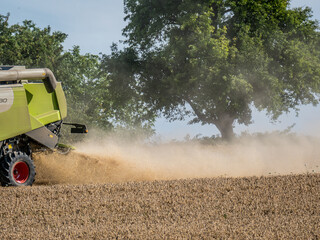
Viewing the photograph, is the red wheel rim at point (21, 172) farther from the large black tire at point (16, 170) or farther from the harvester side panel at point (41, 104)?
the harvester side panel at point (41, 104)

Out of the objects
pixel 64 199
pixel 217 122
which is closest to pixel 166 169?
pixel 64 199

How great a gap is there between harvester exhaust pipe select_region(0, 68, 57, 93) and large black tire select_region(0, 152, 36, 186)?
6.20 ft

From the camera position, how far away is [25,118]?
1175 centimetres

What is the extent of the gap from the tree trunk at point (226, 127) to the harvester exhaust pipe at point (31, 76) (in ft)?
59.6

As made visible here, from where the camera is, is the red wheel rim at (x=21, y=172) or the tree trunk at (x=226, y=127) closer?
the red wheel rim at (x=21, y=172)

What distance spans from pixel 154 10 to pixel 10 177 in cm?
1961

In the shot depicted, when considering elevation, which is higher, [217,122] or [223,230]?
[217,122]

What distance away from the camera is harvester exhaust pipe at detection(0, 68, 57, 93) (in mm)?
11335

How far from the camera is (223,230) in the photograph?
7.07 m

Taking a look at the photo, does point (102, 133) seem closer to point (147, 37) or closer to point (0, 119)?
point (147, 37)

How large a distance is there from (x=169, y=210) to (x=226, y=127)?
21675 mm

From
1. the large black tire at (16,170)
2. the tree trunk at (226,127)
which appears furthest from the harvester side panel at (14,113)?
the tree trunk at (226,127)

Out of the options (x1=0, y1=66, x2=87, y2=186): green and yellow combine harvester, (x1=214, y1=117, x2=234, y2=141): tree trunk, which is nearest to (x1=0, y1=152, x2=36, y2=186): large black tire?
(x1=0, y1=66, x2=87, y2=186): green and yellow combine harvester

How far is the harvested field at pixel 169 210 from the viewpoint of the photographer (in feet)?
23.4
